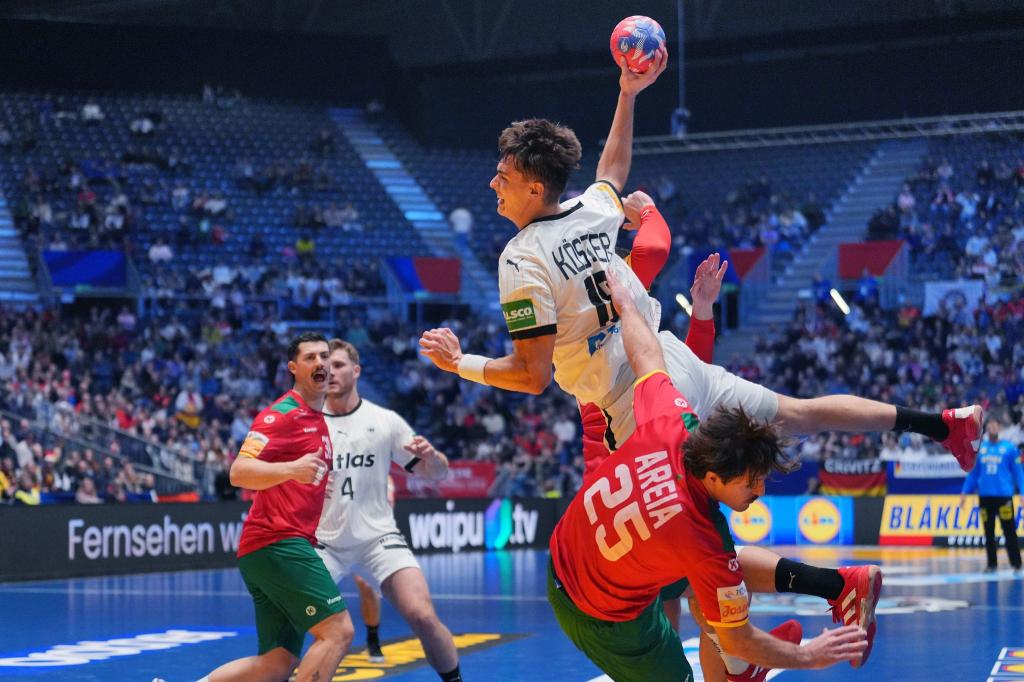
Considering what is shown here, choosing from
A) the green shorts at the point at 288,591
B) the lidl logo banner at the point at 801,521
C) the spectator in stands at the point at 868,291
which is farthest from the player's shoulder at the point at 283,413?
the spectator in stands at the point at 868,291

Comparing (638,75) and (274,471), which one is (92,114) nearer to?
(274,471)

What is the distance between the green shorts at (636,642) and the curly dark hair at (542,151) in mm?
1821

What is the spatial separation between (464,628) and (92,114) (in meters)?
28.2

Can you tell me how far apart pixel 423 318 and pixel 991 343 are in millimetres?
13903

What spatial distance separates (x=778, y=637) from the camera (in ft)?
18.2

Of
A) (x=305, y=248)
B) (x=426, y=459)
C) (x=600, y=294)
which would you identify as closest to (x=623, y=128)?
(x=600, y=294)

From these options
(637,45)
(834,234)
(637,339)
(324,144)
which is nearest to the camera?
(637,339)

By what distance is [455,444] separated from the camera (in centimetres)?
3067

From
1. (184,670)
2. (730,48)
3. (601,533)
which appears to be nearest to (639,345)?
(601,533)

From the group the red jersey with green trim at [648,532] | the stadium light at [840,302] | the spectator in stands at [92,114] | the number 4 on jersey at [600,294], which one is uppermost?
the spectator in stands at [92,114]

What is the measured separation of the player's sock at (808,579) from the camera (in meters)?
6.17

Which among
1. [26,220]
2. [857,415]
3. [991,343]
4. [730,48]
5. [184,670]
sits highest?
[730,48]

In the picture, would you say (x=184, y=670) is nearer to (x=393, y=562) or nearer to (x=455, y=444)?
(x=393, y=562)

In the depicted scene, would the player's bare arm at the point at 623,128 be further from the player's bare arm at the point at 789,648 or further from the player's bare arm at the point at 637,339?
the player's bare arm at the point at 789,648
